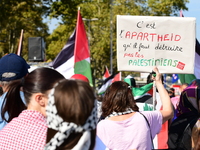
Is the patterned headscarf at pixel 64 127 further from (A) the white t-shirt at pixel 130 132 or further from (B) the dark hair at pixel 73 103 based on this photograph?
(A) the white t-shirt at pixel 130 132

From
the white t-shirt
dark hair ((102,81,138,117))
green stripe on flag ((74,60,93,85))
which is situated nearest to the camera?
the white t-shirt

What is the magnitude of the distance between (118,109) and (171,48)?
1.86 meters

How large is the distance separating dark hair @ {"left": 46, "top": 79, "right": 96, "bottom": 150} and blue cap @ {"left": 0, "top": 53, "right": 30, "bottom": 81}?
3.94 ft

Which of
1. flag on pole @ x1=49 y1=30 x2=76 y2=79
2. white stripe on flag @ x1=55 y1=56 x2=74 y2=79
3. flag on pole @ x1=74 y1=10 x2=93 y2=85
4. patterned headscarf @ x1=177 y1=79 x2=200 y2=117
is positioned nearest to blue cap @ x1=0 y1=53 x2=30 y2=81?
patterned headscarf @ x1=177 y1=79 x2=200 y2=117

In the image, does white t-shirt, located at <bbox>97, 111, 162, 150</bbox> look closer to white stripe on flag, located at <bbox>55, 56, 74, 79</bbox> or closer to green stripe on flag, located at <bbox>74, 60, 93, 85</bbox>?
green stripe on flag, located at <bbox>74, 60, 93, 85</bbox>

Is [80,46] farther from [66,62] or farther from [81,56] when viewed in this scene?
[66,62]

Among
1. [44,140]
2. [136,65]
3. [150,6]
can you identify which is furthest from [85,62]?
[150,6]

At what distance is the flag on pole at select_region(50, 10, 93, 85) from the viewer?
849 cm

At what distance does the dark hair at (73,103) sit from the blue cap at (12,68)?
1.20 meters

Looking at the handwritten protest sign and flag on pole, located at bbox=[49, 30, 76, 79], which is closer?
the handwritten protest sign

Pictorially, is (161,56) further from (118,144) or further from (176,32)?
(118,144)

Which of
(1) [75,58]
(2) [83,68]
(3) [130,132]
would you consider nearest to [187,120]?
(3) [130,132]

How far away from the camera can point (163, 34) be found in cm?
475

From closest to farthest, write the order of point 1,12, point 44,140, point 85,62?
point 44,140
point 85,62
point 1,12
